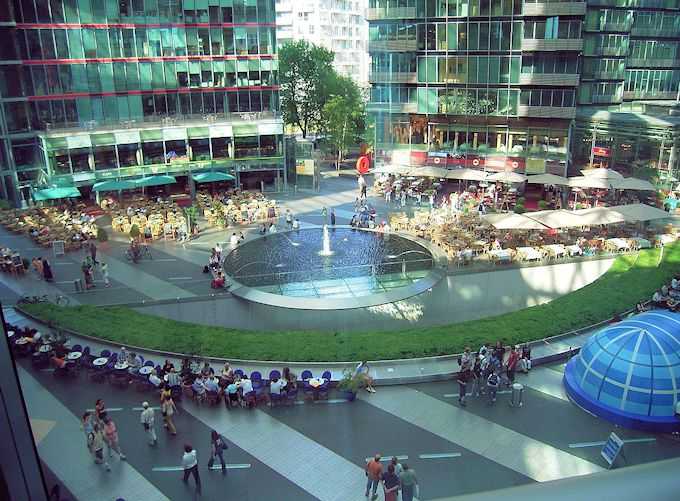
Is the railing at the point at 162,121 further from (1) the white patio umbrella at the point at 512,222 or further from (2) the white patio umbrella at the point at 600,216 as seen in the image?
(2) the white patio umbrella at the point at 600,216

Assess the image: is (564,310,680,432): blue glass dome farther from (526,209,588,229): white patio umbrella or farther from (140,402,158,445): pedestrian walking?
(526,209,588,229): white patio umbrella

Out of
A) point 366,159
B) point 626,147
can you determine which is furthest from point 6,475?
point 366,159

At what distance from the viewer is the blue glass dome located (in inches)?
388

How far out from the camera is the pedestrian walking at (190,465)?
830 cm

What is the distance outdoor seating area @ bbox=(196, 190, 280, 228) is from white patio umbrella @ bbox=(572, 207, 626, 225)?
11585 mm

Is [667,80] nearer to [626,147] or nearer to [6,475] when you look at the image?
[626,147]

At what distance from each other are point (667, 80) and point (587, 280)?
24.8m

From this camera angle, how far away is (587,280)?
1733 cm

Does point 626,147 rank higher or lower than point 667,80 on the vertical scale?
lower

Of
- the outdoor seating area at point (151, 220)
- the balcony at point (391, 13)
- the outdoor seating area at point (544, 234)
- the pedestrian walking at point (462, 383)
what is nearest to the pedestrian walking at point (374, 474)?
the pedestrian walking at point (462, 383)

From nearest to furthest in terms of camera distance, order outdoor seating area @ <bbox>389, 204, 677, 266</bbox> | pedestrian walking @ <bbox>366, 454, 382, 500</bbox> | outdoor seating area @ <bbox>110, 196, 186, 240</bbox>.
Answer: pedestrian walking @ <bbox>366, 454, 382, 500</bbox>, outdoor seating area @ <bbox>389, 204, 677, 266</bbox>, outdoor seating area @ <bbox>110, 196, 186, 240</bbox>

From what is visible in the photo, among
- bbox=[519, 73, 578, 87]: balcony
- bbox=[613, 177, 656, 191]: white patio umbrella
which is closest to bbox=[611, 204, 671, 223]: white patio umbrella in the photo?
bbox=[613, 177, 656, 191]: white patio umbrella

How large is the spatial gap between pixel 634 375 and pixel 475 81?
2124 cm

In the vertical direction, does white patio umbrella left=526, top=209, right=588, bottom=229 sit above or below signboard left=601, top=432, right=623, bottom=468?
above
